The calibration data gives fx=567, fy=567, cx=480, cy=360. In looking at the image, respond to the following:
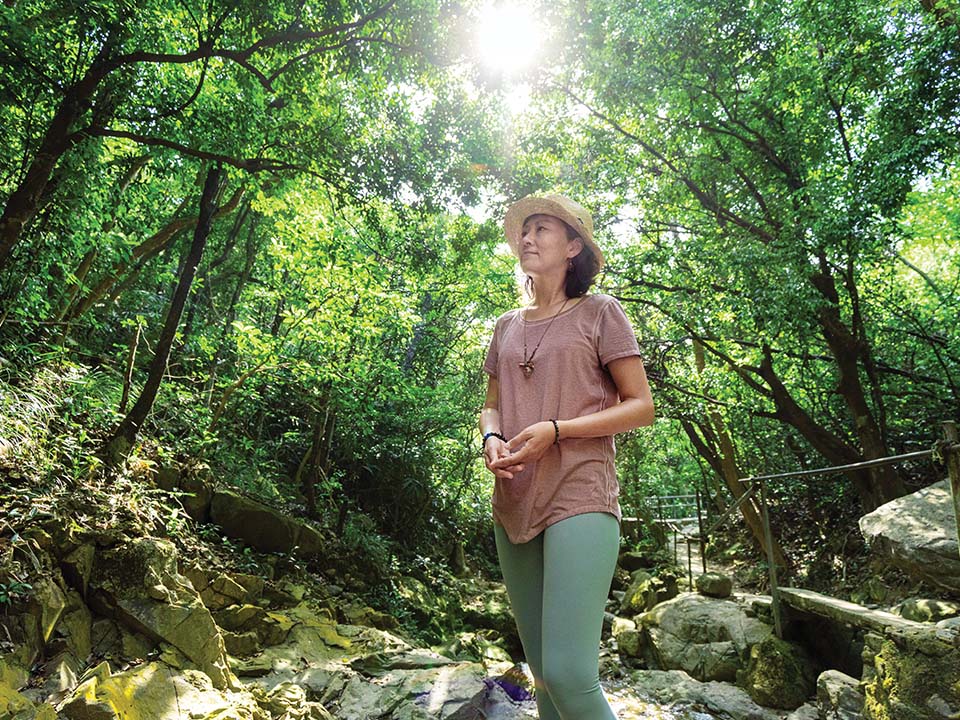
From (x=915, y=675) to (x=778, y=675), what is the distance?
5.52 ft

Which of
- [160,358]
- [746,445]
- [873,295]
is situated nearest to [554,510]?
[160,358]

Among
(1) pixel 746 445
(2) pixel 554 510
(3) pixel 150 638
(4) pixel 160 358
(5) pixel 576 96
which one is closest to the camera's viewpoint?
(2) pixel 554 510

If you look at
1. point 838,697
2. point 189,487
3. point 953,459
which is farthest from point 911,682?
point 189,487

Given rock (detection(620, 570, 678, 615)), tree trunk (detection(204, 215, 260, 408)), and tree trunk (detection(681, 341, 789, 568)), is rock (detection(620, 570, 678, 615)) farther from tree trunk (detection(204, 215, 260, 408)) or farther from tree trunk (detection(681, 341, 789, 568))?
tree trunk (detection(204, 215, 260, 408))

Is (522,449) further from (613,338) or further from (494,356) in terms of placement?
(494,356)

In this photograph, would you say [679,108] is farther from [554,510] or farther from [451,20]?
[554,510]

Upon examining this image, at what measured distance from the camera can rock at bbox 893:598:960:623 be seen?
4402mm

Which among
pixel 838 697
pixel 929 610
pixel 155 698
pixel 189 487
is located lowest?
pixel 838 697

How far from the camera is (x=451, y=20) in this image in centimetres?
485

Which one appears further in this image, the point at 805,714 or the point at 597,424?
the point at 805,714

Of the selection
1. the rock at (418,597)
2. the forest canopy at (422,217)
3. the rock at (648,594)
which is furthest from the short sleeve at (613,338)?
the rock at (648,594)

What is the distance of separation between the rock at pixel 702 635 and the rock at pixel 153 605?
4372 millimetres

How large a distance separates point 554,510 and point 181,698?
8.54ft

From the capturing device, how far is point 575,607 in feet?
4.25
